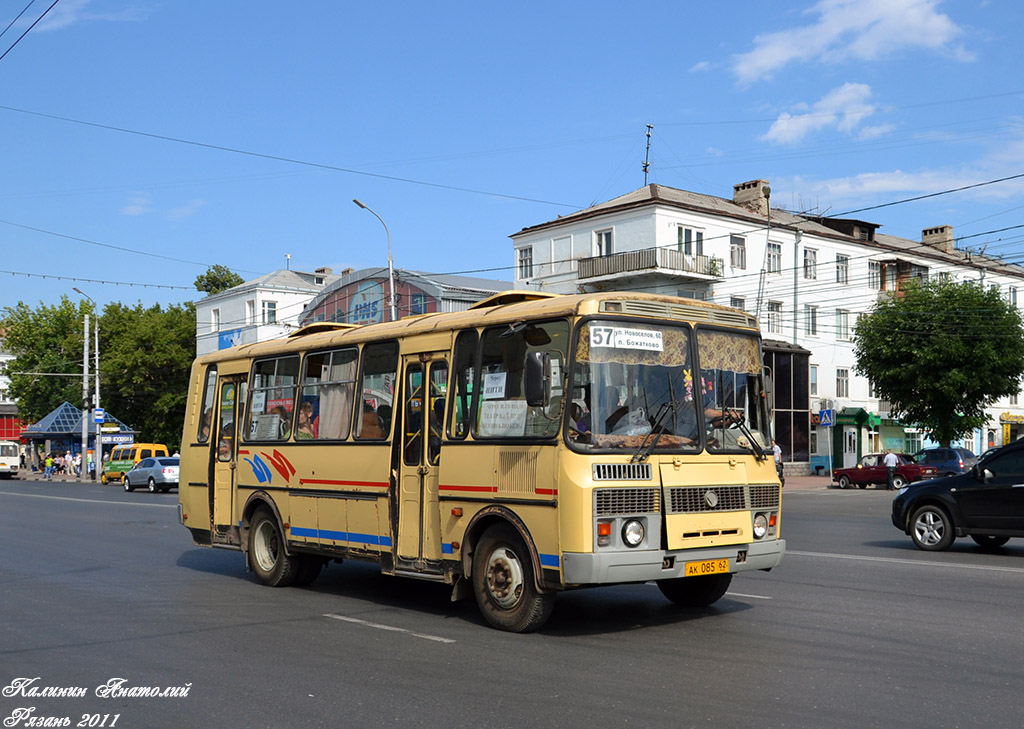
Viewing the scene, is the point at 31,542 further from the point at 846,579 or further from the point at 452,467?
the point at 846,579

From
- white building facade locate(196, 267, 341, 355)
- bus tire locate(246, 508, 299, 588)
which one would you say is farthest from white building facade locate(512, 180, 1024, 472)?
bus tire locate(246, 508, 299, 588)

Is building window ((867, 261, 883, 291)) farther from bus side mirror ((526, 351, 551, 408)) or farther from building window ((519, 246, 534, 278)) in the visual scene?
bus side mirror ((526, 351, 551, 408))

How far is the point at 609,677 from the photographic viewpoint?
727 centimetres

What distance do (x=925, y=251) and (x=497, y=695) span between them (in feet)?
211

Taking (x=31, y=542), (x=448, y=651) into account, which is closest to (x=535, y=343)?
(x=448, y=651)

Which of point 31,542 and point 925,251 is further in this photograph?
point 925,251

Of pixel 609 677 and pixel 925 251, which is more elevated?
pixel 925 251

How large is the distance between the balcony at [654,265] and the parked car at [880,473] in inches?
430

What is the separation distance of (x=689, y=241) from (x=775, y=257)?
6.58 m

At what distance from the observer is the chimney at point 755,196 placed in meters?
55.4

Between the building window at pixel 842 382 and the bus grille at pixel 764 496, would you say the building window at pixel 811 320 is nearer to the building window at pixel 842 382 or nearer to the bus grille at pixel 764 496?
the building window at pixel 842 382

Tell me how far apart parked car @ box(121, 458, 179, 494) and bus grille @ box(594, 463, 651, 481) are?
129ft

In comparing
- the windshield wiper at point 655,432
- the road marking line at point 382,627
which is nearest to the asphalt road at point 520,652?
the road marking line at point 382,627

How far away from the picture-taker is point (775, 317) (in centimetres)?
5378
